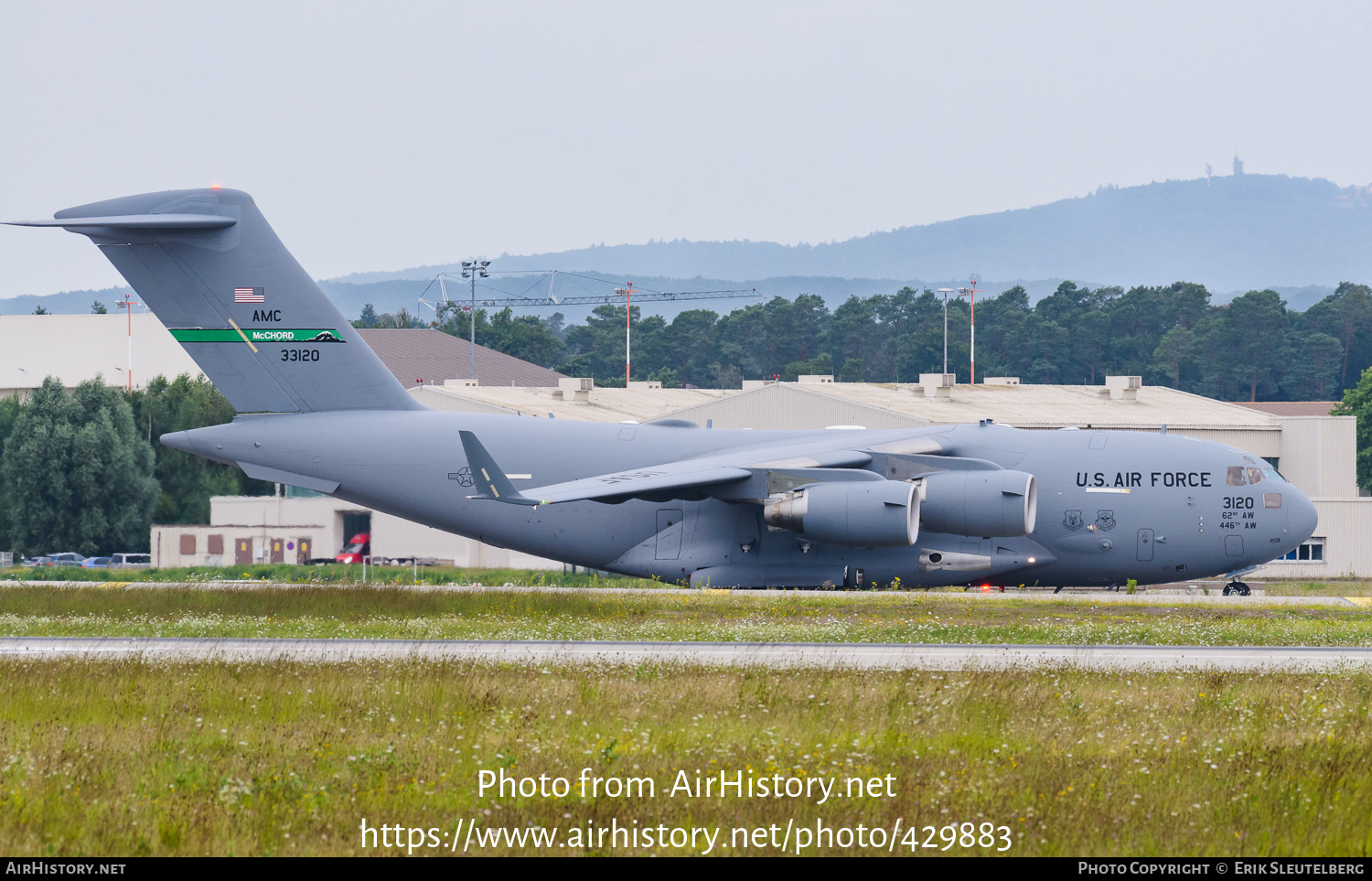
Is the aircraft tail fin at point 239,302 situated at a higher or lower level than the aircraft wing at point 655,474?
higher

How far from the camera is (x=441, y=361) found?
99.4 m

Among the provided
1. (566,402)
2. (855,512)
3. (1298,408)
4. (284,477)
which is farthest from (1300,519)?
(1298,408)

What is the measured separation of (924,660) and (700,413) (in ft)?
112

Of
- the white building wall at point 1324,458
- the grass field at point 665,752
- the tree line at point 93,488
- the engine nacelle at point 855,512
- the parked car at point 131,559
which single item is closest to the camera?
the grass field at point 665,752

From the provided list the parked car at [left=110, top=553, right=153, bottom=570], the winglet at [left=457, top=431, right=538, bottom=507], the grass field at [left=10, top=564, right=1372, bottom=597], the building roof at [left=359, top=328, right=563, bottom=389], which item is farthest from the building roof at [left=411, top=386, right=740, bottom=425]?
the building roof at [left=359, top=328, right=563, bottom=389]

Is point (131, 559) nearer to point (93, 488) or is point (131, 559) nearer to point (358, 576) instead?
point (93, 488)

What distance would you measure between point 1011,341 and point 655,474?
115 metres

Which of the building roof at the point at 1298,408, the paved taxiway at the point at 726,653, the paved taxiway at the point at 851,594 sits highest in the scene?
the building roof at the point at 1298,408

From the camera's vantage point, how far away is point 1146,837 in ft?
30.0

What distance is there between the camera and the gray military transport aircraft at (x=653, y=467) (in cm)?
2611

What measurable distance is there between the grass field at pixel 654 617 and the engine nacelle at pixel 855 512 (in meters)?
1.02

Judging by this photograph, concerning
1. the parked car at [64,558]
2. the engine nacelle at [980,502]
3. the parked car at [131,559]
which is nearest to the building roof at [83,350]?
the parked car at [64,558]

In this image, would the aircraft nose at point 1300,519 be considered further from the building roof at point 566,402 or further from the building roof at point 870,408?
the building roof at point 566,402

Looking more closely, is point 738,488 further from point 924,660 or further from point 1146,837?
point 1146,837
